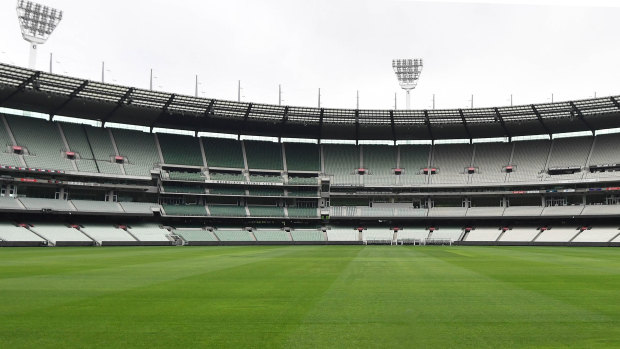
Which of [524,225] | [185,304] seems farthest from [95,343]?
[524,225]

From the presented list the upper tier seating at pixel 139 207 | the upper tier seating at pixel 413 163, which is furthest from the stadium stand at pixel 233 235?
the upper tier seating at pixel 413 163

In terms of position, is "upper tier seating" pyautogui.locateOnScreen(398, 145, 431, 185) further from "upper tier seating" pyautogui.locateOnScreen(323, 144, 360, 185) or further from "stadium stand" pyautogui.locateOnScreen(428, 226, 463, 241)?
"stadium stand" pyautogui.locateOnScreen(428, 226, 463, 241)

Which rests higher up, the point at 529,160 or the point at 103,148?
the point at 103,148

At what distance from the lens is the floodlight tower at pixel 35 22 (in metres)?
54.7

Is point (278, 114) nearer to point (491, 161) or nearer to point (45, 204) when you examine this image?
point (45, 204)

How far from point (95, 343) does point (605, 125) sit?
243ft

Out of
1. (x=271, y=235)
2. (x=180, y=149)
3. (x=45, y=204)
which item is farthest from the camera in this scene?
(x=180, y=149)

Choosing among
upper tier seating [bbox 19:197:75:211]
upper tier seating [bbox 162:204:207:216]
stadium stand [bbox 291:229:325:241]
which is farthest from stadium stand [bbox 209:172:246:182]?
upper tier seating [bbox 19:197:75:211]

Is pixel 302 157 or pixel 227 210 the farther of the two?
pixel 302 157

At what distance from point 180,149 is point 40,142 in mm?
18539

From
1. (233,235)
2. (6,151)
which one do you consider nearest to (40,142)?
(6,151)

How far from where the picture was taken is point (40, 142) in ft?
192

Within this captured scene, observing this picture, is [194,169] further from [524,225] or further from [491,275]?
[491,275]

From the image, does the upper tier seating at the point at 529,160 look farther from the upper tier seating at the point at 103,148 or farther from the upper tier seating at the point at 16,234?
the upper tier seating at the point at 16,234
